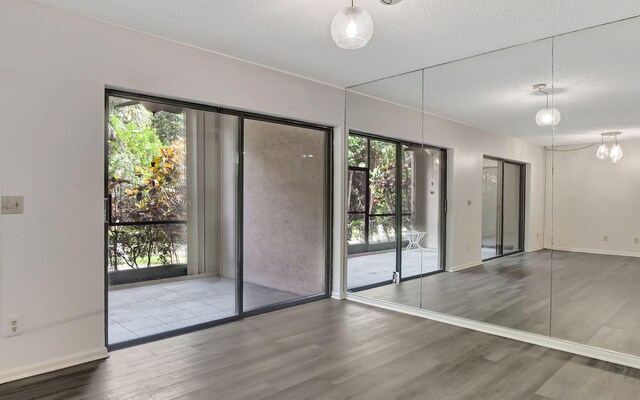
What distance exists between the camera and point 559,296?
3.32 m

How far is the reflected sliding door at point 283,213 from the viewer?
416 centimetres

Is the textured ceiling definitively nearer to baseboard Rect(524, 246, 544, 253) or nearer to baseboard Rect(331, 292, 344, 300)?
baseboard Rect(524, 246, 544, 253)

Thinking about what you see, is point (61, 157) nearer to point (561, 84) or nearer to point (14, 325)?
point (14, 325)

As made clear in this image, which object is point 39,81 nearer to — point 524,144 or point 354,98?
point 354,98

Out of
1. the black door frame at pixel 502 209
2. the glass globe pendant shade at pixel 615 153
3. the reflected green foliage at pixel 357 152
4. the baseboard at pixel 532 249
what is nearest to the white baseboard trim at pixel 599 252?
the baseboard at pixel 532 249

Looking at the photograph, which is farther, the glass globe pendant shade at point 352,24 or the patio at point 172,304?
the patio at point 172,304

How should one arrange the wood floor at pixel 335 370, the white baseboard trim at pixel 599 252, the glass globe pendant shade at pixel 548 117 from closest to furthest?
the wood floor at pixel 335 370 → the white baseboard trim at pixel 599 252 → the glass globe pendant shade at pixel 548 117

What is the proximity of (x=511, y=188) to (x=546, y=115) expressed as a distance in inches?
28.2

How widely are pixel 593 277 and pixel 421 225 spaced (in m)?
1.72

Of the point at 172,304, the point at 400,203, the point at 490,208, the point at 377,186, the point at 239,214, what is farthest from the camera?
the point at 377,186

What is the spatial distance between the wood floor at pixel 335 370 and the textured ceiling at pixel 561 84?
6.04 ft

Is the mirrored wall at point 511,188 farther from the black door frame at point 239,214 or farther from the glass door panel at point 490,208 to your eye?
the black door frame at point 239,214

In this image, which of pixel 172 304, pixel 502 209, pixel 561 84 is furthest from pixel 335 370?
pixel 561 84

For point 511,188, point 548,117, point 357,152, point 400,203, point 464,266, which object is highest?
point 548,117
